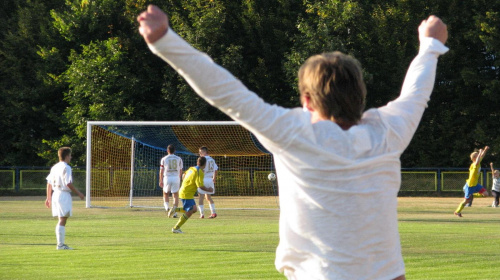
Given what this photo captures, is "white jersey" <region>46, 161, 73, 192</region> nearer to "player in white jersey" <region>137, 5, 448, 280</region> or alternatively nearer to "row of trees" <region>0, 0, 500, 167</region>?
"player in white jersey" <region>137, 5, 448, 280</region>

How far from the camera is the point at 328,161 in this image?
8.48ft

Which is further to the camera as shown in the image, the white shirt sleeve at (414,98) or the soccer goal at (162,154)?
the soccer goal at (162,154)

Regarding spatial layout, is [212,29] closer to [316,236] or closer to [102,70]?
[102,70]

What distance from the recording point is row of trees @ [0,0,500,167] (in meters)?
40.6

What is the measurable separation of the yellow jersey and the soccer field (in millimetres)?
848

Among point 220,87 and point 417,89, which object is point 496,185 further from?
point 220,87

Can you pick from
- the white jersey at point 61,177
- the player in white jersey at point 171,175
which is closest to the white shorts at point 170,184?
the player in white jersey at point 171,175

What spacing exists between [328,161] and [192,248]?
10739 mm

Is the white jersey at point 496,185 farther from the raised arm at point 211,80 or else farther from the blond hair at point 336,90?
the raised arm at point 211,80

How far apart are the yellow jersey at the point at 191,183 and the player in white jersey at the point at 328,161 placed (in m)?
13.7

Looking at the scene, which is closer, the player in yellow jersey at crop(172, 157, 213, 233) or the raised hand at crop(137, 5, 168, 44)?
the raised hand at crop(137, 5, 168, 44)

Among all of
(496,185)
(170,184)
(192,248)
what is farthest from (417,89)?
(496,185)

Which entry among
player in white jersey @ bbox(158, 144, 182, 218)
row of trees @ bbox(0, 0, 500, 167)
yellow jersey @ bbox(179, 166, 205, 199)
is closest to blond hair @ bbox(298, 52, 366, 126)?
yellow jersey @ bbox(179, 166, 205, 199)

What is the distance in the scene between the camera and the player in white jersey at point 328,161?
250cm
